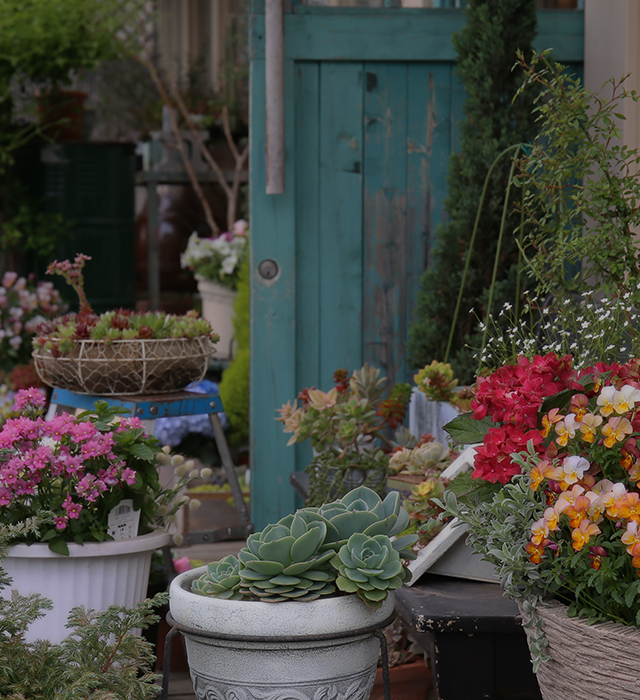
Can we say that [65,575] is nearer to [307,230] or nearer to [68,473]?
[68,473]

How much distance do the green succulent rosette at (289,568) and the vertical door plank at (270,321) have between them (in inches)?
72.8

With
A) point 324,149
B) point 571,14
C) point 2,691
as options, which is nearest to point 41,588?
point 2,691

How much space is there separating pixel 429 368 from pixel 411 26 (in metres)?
1.39

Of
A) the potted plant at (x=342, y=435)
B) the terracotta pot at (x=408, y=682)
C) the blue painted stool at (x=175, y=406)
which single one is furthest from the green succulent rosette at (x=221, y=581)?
the blue painted stool at (x=175, y=406)

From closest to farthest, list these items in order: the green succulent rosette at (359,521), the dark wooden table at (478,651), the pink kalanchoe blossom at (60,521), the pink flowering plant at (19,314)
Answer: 1. the green succulent rosette at (359,521)
2. the dark wooden table at (478,651)
3. the pink kalanchoe blossom at (60,521)
4. the pink flowering plant at (19,314)

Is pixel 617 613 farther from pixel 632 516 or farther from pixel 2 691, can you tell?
pixel 2 691

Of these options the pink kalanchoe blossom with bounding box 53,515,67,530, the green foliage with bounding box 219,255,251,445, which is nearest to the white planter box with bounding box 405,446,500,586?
the pink kalanchoe blossom with bounding box 53,515,67,530

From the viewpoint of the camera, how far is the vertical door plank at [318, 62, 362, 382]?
10.3 ft

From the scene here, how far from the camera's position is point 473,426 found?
1483 millimetres

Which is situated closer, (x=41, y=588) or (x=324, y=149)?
(x=41, y=588)

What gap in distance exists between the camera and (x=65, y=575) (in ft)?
5.81

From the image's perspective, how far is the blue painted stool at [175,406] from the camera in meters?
2.44

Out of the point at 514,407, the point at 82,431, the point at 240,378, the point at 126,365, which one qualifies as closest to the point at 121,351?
the point at 126,365

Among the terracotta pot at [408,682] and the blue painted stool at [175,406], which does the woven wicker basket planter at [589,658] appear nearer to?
the terracotta pot at [408,682]
